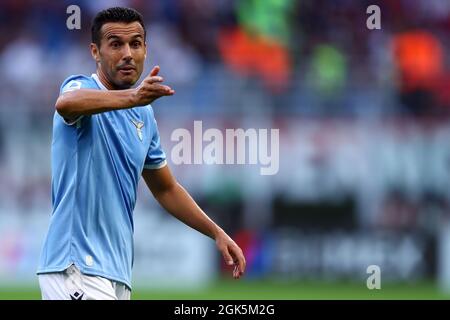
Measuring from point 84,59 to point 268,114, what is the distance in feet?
8.75

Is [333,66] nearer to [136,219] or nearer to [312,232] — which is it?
[312,232]

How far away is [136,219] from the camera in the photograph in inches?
554

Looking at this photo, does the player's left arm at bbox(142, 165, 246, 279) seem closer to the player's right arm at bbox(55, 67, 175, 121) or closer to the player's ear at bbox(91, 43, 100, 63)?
the player's ear at bbox(91, 43, 100, 63)

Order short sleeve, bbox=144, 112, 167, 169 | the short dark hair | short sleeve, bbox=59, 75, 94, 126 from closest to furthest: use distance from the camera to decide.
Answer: short sleeve, bbox=59, 75, 94, 126 < the short dark hair < short sleeve, bbox=144, 112, 167, 169

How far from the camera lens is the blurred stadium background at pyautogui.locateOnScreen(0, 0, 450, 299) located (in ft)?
45.5

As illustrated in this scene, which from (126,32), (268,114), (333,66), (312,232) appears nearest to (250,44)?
(333,66)

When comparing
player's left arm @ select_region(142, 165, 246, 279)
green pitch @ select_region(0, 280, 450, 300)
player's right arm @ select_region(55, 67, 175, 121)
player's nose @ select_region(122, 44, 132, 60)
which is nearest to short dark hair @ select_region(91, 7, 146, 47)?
player's nose @ select_region(122, 44, 132, 60)

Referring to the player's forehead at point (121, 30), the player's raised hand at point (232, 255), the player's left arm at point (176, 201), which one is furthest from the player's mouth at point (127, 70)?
the player's raised hand at point (232, 255)

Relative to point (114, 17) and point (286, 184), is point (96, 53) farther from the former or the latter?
point (286, 184)

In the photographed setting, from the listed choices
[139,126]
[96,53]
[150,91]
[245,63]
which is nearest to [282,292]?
[245,63]

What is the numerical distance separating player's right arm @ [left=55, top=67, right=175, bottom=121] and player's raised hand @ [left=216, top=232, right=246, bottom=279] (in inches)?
43.9

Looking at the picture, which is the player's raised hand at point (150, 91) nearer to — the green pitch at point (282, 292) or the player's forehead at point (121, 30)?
the player's forehead at point (121, 30)

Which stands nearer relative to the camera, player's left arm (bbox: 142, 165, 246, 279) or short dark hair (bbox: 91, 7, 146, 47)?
short dark hair (bbox: 91, 7, 146, 47)

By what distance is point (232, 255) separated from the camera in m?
5.73
